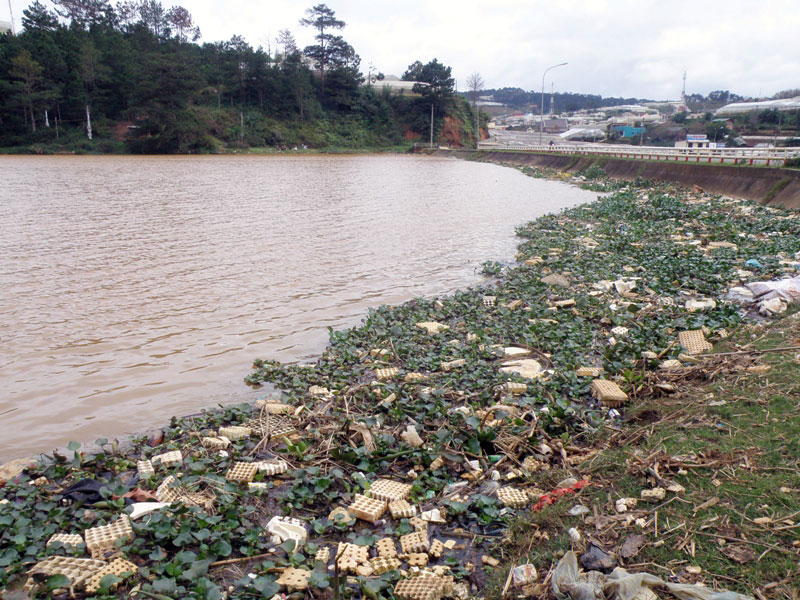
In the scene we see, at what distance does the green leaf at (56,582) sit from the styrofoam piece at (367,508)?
1.54 meters

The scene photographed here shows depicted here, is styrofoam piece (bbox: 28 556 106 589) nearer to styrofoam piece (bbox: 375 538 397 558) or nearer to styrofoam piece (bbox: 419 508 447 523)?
styrofoam piece (bbox: 375 538 397 558)

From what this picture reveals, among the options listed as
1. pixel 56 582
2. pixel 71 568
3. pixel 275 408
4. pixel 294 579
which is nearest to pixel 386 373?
pixel 275 408

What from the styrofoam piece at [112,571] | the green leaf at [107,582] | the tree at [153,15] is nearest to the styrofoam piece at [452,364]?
the styrofoam piece at [112,571]

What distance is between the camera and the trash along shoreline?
2.90 metres

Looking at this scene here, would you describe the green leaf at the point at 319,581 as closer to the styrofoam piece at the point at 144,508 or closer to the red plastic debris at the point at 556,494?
the styrofoam piece at the point at 144,508

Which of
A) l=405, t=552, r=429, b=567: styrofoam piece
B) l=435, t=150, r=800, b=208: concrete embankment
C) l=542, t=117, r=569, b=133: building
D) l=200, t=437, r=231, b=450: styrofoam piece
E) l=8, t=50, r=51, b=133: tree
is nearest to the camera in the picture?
l=405, t=552, r=429, b=567: styrofoam piece

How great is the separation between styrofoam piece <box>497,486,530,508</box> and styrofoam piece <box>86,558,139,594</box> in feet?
6.98

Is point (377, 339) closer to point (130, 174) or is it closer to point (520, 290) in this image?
point (520, 290)

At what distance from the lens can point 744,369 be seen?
187 inches

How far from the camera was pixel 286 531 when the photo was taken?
3383mm

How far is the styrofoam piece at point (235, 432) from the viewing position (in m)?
4.67

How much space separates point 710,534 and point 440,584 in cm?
133

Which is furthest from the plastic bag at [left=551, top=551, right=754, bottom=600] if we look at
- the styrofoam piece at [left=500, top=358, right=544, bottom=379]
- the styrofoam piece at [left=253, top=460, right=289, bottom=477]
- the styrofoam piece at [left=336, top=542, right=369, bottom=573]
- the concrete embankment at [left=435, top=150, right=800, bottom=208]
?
the concrete embankment at [left=435, top=150, right=800, bottom=208]

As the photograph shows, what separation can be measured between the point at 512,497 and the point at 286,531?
4.62ft
